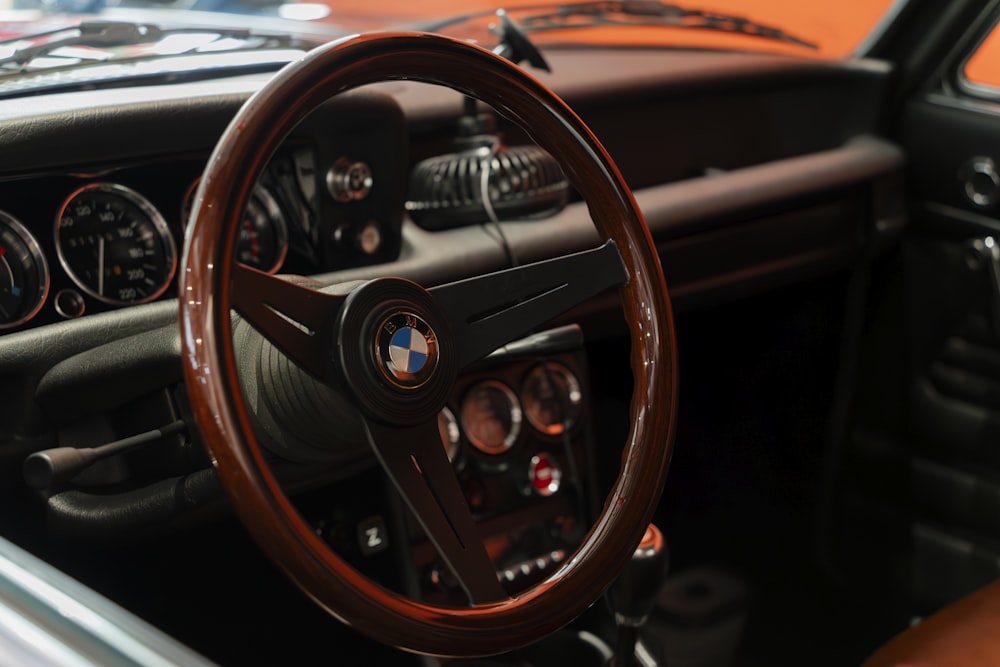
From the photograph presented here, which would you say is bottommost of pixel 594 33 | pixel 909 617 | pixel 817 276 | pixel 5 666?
pixel 909 617

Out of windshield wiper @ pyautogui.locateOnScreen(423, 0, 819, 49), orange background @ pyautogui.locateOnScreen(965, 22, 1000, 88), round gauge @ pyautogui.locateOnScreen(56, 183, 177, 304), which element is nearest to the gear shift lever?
round gauge @ pyautogui.locateOnScreen(56, 183, 177, 304)

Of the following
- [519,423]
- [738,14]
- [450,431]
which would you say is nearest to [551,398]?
[519,423]

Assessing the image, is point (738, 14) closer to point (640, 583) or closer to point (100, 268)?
point (640, 583)

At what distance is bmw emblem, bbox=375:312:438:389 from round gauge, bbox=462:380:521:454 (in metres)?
0.58

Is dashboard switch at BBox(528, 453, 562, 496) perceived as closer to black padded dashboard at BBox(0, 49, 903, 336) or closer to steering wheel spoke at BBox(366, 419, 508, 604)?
black padded dashboard at BBox(0, 49, 903, 336)

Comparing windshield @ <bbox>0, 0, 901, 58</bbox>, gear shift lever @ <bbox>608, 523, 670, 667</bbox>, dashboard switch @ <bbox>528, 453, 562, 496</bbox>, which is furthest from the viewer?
windshield @ <bbox>0, 0, 901, 58</bbox>

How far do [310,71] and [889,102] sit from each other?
1.68 meters

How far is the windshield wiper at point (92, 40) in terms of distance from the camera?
1.41 m

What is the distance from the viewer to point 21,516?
1.21 m

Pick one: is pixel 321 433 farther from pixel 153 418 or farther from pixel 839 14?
pixel 839 14

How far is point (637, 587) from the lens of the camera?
4.26ft

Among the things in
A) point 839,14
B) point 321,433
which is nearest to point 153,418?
point 321,433

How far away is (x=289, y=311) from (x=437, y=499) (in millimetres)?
209

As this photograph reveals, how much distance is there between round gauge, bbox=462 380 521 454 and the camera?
148 cm
